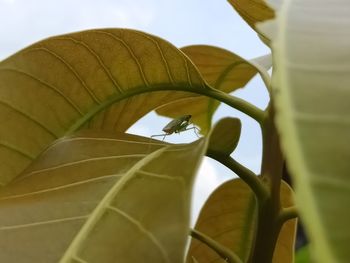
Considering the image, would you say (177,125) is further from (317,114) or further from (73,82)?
(317,114)

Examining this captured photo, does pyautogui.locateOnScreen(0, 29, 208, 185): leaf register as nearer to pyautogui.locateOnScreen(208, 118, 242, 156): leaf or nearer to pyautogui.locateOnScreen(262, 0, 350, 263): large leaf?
pyautogui.locateOnScreen(208, 118, 242, 156): leaf

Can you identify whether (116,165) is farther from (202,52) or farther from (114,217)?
(202,52)

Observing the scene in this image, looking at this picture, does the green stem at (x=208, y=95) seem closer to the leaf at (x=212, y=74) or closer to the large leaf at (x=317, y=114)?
the leaf at (x=212, y=74)

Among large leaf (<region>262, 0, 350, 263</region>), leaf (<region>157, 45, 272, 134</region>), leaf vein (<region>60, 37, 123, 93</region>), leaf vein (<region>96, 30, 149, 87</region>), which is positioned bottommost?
large leaf (<region>262, 0, 350, 263</region>)

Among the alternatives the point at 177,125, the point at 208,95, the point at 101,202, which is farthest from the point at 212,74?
the point at 101,202

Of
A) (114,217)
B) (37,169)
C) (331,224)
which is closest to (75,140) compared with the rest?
(37,169)

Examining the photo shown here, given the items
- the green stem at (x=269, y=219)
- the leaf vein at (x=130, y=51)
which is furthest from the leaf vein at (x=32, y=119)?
the green stem at (x=269, y=219)

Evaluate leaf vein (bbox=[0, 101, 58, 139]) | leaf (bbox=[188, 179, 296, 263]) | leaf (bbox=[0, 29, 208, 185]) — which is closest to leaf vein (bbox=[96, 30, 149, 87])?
leaf (bbox=[0, 29, 208, 185])

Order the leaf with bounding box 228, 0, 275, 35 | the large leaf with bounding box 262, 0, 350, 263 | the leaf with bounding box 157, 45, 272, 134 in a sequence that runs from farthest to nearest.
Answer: the leaf with bounding box 157, 45, 272, 134 → the leaf with bounding box 228, 0, 275, 35 → the large leaf with bounding box 262, 0, 350, 263

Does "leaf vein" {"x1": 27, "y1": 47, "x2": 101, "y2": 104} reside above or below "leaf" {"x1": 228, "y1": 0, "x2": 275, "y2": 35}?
below
